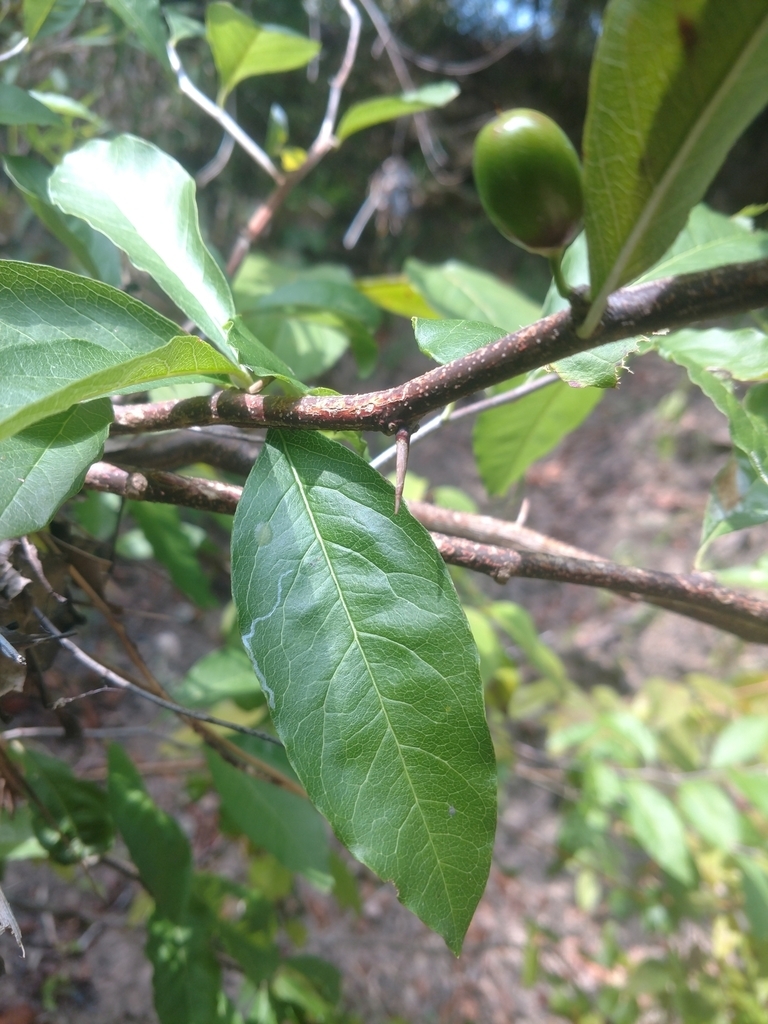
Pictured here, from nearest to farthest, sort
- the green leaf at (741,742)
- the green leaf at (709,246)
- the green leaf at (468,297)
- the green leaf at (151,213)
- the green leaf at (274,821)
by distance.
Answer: the green leaf at (151,213) < the green leaf at (709,246) < the green leaf at (274,821) < the green leaf at (468,297) < the green leaf at (741,742)

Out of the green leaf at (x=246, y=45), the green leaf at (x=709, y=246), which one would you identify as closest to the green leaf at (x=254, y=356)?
the green leaf at (x=709, y=246)

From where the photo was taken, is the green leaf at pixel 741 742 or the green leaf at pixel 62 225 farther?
the green leaf at pixel 741 742

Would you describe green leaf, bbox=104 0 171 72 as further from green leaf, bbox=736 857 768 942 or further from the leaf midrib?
green leaf, bbox=736 857 768 942

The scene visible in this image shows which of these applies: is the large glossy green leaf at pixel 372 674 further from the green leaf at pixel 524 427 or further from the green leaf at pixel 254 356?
the green leaf at pixel 524 427

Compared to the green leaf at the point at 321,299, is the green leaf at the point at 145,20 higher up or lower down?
higher up

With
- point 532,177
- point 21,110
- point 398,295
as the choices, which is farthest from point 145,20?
point 532,177

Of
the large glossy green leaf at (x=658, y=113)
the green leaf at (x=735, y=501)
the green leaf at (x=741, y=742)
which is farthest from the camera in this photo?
the green leaf at (x=741, y=742)

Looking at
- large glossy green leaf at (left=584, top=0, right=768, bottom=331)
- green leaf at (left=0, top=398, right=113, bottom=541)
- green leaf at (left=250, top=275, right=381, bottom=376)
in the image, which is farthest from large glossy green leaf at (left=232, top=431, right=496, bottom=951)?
green leaf at (left=250, top=275, right=381, bottom=376)
